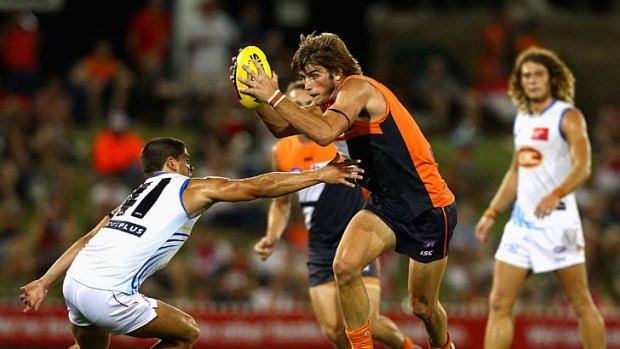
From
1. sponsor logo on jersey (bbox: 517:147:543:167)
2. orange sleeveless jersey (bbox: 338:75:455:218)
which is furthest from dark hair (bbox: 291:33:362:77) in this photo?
sponsor logo on jersey (bbox: 517:147:543:167)

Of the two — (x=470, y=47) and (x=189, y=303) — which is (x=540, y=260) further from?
(x=470, y=47)

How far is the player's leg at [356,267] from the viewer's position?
26.3 feet

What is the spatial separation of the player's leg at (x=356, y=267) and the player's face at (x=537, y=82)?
228 cm

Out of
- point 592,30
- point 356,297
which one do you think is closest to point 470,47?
point 592,30

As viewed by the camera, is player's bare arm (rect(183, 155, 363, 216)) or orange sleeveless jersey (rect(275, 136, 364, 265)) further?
orange sleeveless jersey (rect(275, 136, 364, 265))

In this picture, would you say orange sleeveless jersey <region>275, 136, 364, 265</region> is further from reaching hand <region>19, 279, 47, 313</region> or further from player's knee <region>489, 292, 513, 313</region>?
reaching hand <region>19, 279, 47, 313</region>

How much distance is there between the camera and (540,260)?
9445 mm

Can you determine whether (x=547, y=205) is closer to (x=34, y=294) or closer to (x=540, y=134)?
(x=540, y=134)

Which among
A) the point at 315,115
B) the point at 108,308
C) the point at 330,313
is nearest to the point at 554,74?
the point at 330,313

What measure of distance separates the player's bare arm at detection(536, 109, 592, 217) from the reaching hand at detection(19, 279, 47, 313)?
3.85 m

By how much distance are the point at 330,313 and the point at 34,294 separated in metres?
2.47

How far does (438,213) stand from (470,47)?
39.4ft

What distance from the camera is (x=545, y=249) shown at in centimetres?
945

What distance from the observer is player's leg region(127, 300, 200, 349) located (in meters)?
8.03
